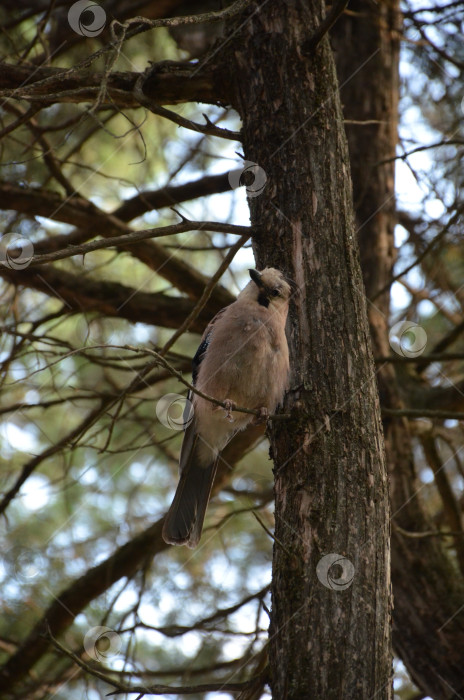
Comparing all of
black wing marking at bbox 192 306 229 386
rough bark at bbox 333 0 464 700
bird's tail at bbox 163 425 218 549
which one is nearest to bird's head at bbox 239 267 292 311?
black wing marking at bbox 192 306 229 386

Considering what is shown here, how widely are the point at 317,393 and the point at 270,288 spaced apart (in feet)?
2.72

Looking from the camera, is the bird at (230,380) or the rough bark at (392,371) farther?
the rough bark at (392,371)

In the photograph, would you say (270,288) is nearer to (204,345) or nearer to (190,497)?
(204,345)

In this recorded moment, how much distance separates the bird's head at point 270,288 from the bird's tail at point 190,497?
3.42 ft

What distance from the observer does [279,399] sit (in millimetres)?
3828

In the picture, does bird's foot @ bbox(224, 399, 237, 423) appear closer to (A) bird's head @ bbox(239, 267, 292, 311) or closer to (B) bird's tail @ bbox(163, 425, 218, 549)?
(A) bird's head @ bbox(239, 267, 292, 311)

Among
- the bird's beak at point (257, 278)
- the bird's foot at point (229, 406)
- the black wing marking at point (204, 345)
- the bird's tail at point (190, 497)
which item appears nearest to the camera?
the bird's foot at point (229, 406)

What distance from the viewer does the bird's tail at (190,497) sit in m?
4.27

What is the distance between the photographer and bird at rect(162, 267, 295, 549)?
4.01 m

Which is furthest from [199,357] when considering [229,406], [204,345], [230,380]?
[229,406]

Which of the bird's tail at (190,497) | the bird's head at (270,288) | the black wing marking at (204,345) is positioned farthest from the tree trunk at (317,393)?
the bird's tail at (190,497)

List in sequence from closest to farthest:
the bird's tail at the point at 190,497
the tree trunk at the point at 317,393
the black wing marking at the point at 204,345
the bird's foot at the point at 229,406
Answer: the tree trunk at the point at 317,393, the bird's foot at the point at 229,406, the bird's tail at the point at 190,497, the black wing marking at the point at 204,345

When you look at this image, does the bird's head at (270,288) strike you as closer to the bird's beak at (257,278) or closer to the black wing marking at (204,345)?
the bird's beak at (257,278)

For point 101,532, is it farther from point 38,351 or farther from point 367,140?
point 367,140
